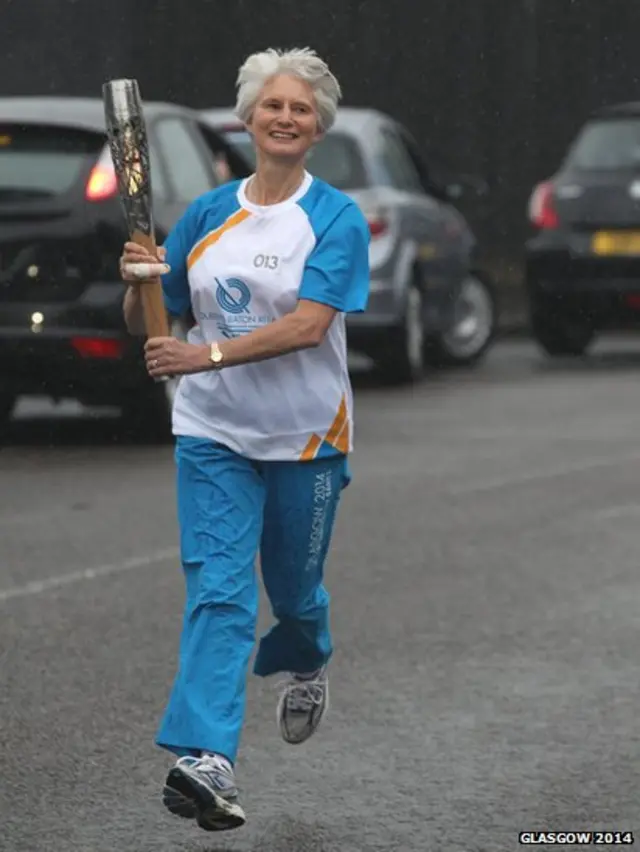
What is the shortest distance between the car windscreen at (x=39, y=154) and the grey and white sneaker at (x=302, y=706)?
7108 millimetres

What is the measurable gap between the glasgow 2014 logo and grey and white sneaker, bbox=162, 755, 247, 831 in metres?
1.01

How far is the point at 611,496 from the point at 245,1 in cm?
1495

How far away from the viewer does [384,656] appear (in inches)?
313

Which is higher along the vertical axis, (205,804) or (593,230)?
(205,804)

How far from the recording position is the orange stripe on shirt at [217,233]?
19.6 ft

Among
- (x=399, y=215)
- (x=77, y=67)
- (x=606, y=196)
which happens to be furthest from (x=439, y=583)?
(x=77, y=67)

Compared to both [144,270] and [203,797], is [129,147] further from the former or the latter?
[203,797]

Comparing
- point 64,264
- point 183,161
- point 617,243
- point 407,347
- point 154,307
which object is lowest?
point 407,347

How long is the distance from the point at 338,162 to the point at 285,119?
11699 millimetres

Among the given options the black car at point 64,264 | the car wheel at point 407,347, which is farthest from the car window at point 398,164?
the black car at point 64,264

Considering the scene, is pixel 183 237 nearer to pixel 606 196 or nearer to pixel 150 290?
pixel 150 290

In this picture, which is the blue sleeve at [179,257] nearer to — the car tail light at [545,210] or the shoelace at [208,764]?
the shoelace at [208,764]

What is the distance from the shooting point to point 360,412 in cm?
Result: 1598

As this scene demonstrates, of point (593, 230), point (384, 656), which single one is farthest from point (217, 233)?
point (593, 230)
